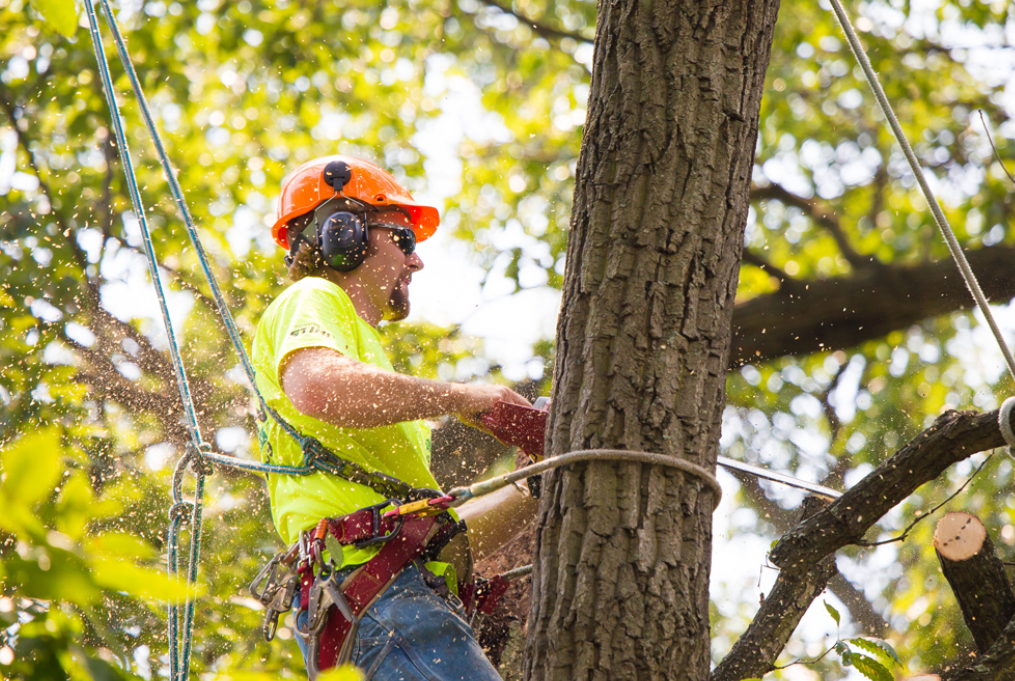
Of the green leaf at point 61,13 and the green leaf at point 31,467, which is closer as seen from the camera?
the green leaf at point 31,467

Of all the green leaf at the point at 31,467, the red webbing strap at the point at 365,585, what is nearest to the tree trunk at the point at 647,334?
the red webbing strap at the point at 365,585

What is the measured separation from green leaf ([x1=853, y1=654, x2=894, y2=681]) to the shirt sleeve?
1314mm

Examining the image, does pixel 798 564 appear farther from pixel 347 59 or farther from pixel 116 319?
pixel 347 59

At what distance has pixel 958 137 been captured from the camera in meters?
6.34

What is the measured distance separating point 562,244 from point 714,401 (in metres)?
4.64

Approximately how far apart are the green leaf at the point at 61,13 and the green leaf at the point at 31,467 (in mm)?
566

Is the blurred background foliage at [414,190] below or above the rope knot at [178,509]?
above

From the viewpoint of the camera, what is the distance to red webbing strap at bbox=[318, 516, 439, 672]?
1.63 metres

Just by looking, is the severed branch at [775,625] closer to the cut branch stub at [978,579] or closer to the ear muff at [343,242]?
the cut branch stub at [978,579]

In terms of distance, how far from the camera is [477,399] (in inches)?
64.8

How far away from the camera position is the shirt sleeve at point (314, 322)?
1.64 metres

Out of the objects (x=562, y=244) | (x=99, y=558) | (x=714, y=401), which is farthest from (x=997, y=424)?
(x=562, y=244)

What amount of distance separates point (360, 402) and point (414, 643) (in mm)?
474

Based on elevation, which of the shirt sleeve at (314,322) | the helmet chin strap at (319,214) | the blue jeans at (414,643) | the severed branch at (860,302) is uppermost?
the severed branch at (860,302)
